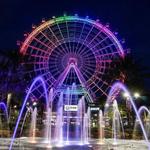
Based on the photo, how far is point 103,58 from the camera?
5306 centimetres

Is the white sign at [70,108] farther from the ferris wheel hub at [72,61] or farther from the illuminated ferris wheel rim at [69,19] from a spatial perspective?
the illuminated ferris wheel rim at [69,19]

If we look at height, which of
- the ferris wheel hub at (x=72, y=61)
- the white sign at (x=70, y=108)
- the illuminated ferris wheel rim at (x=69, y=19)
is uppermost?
the illuminated ferris wheel rim at (x=69, y=19)

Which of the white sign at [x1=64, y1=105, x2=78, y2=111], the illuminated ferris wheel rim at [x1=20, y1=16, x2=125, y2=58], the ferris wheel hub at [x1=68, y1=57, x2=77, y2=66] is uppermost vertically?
the illuminated ferris wheel rim at [x1=20, y1=16, x2=125, y2=58]

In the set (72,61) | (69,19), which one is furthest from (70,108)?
(69,19)

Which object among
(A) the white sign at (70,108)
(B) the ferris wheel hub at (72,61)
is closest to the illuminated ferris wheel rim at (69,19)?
(B) the ferris wheel hub at (72,61)

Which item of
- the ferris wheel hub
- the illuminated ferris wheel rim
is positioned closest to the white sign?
the ferris wheel hub

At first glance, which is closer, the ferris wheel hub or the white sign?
the ferris wheel hub

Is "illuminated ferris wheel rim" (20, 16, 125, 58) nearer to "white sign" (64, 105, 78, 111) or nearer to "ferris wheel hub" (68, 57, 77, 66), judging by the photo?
"ferris wheel hub" (68, 57, 77, 66)

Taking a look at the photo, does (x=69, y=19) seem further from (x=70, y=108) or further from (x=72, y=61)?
(x=70, y=108)

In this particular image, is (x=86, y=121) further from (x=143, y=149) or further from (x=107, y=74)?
(x=143, y=149)

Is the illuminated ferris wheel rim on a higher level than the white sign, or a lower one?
higher

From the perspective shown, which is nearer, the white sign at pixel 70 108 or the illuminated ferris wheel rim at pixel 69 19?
the illuminated ferris wheel rim at pixel 69 19

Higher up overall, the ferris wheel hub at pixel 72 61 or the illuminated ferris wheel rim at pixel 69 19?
the illuminated ferris wheel rim at pixel 69 19

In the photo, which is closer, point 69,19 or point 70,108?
point 69,19
